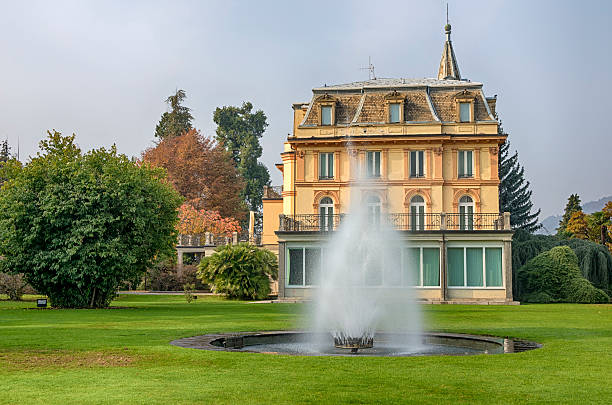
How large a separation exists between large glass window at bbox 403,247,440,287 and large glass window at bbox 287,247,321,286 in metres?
4.84

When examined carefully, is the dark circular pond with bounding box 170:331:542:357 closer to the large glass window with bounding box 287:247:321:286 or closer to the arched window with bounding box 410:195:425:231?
the large glass window with bounding box 287:247:321:286

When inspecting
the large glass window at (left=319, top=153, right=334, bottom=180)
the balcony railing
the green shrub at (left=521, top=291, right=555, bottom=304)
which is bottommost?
the green shrub at (left=521, top=291, right=555, bottom=304)

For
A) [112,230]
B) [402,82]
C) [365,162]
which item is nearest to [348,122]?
[365,162]

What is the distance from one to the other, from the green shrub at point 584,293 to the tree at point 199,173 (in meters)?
34.8

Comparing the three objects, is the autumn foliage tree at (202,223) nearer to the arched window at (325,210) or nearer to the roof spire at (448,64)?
the arched window at (325,210)

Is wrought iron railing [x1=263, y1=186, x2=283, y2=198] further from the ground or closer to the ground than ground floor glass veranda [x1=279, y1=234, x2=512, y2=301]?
further from the ground

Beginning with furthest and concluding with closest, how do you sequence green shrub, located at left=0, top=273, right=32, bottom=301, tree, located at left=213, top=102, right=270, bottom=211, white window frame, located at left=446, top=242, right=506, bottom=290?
tree, located at left=213, top=102, right=270, bottom=211 < white window frame, located at left=446, top=242, right=506, bottom=290 < green shrub, located at left=0, top=273, right=32, bottom=301

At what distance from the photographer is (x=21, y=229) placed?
102 ft

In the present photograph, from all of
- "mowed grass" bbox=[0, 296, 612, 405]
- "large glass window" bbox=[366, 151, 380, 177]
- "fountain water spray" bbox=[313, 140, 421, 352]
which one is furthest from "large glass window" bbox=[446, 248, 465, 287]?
"mowed grass" bbox=[0, 296, 612, 405]

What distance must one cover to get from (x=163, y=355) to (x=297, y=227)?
3044 cm

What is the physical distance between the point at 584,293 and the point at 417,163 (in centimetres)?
1169

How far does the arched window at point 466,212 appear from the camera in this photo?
44634 mm

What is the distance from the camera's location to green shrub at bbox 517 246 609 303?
42.0m

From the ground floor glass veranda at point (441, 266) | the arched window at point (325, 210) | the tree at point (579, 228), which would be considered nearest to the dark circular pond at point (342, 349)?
the ground floor glass veranda at point (441, 266)
